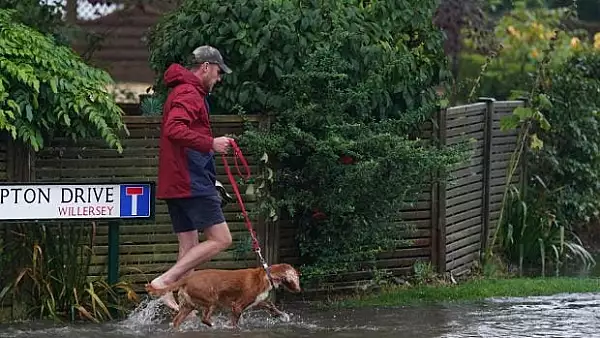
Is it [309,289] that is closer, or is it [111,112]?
[111,112]

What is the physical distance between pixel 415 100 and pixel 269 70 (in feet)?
4.41

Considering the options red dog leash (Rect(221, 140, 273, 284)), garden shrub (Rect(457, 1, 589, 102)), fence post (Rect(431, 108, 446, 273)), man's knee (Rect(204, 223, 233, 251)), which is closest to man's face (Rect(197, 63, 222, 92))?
red dog leash (Rect(221, 140, 273, 284))

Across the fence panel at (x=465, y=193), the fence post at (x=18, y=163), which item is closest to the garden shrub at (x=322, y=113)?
the fence panel at (x=465, y=193)

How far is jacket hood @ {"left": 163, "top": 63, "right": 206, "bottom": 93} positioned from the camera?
818 centimetres

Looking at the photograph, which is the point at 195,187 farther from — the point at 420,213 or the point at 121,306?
the point at 420,213

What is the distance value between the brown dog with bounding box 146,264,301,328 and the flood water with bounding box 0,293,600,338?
16 cm

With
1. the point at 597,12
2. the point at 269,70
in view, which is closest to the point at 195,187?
the point at 269,70

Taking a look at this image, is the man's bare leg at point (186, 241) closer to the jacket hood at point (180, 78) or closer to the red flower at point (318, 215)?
the jacket hood at point (180, 78)

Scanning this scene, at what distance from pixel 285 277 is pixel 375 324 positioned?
0.78m

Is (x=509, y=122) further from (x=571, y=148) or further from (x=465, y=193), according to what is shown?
(x=571, y=148)

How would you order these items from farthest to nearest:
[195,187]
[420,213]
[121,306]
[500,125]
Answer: [500,125] < [420,213] < [121,306] < [195,187]

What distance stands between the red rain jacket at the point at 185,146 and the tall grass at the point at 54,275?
31.6 inches

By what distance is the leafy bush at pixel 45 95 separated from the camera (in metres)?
8.12

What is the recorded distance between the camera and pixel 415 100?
988cm
